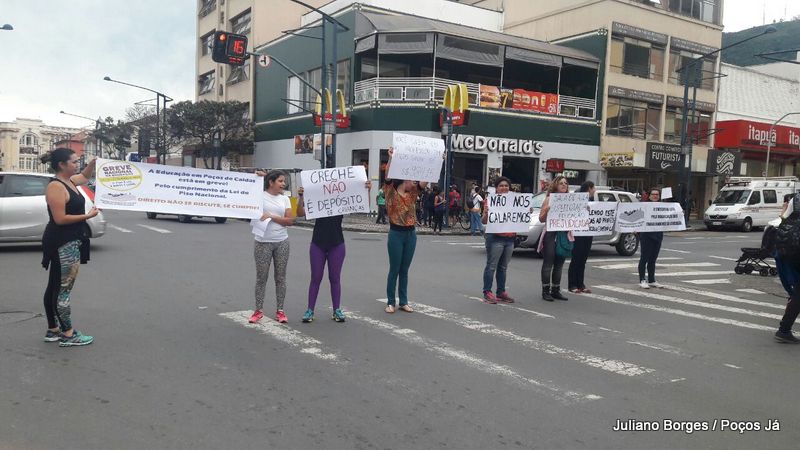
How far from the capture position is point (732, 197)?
30.5 metres

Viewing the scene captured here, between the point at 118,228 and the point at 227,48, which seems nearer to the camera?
the point at 227,48

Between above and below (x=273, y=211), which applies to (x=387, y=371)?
below

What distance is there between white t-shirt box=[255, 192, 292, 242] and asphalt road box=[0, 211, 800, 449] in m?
1.01

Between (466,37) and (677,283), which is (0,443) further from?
(466,37)

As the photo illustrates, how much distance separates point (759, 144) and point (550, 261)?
37.1m

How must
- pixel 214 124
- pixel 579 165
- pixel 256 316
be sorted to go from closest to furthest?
pixel 256 316
pixel 579 165
pixel 214 124

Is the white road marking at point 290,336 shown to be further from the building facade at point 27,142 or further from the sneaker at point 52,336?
the building facade at point 27,142

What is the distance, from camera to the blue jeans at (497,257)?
8.77 metres

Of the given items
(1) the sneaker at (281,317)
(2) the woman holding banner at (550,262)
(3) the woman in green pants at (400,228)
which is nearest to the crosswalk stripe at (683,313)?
(2) the woman holding banner at (550,262)

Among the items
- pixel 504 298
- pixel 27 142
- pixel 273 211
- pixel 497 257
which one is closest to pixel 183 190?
pixel 273 211

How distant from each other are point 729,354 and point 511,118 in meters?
26.0

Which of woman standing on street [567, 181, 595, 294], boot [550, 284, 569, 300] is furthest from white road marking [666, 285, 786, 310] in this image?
boot [550, 284, 569, 300]

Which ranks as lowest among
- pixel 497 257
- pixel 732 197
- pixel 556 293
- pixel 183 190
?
pixel 556 293

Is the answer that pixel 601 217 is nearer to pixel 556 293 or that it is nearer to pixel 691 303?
pixel 691 303
